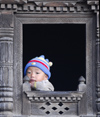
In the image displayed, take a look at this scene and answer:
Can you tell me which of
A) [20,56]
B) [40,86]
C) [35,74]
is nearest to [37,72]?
[35,74]

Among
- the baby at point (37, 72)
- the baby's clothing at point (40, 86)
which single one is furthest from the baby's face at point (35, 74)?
the baby's clothing at point (40, 86)

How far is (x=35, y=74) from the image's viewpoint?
13.0 metres

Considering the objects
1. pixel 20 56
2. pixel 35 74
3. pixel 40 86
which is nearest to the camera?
pixel 20 56

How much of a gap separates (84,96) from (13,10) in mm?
1913

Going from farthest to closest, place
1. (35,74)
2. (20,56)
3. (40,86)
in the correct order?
1. (35,74)
2. (40,86)
3. (20,56)

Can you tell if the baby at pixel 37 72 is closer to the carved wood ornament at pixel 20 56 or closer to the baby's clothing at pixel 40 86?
the baby's clothing at pixel 40 86

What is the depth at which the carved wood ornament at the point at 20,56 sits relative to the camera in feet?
40.6

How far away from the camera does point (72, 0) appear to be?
12562mm

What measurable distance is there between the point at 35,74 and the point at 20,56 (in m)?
0.59

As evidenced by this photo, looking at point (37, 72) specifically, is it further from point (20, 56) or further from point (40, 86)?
point (20, 56)

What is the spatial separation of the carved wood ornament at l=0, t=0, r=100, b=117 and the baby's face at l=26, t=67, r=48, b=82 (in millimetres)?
448

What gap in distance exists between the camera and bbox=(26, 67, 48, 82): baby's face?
12.9m

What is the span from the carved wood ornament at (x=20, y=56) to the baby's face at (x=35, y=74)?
1.47ft


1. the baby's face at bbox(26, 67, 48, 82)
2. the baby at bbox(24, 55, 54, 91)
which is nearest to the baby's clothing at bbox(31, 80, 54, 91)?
the baby at bbox(24, 55, 54, 91)
